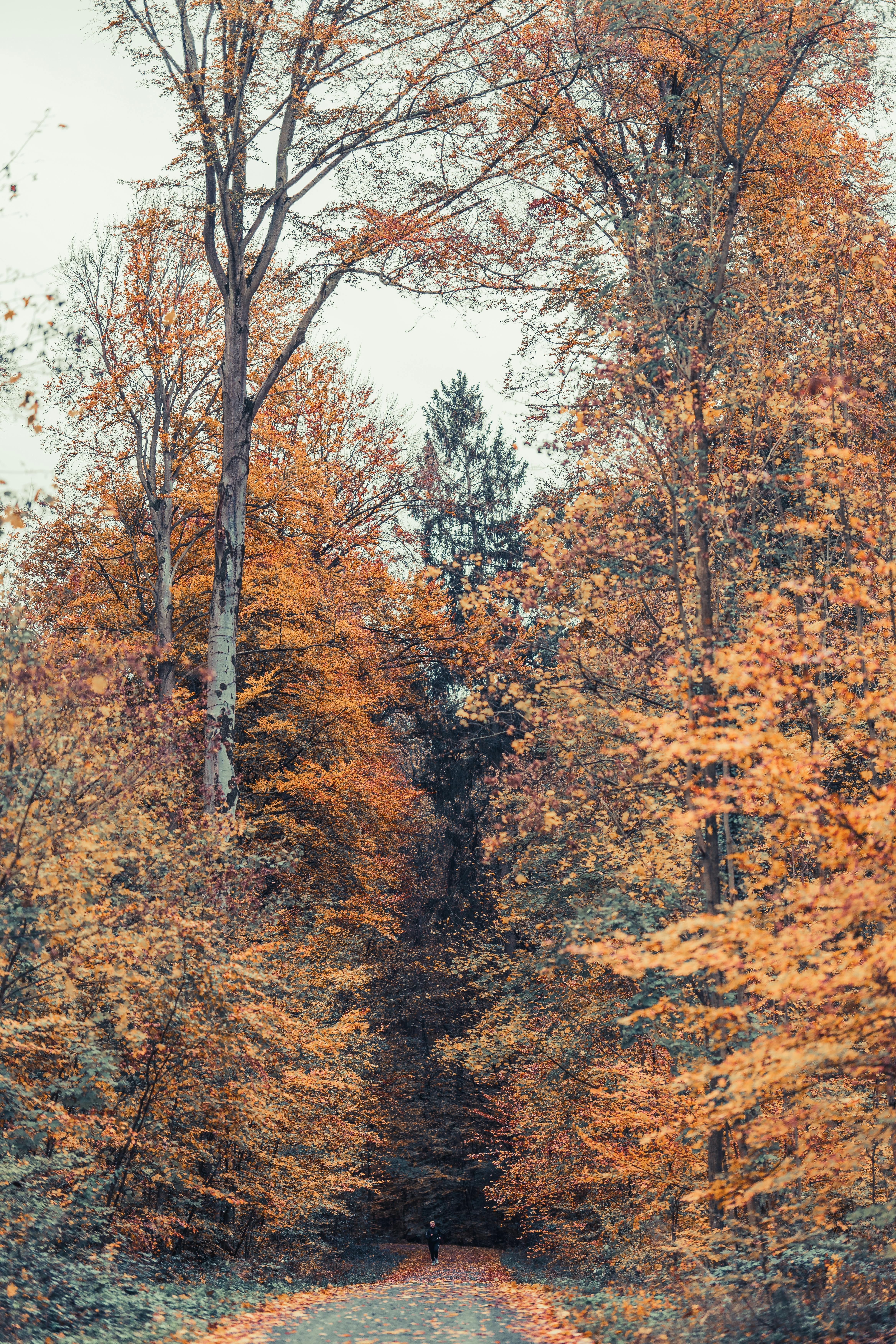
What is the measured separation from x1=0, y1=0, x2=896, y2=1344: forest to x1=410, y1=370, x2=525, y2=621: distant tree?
212 inches

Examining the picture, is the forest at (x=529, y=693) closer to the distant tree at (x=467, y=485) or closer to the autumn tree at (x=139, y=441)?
the autumn tree at (x=139, y=441)

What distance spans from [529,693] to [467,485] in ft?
62.8

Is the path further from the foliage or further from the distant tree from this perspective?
the distant tree

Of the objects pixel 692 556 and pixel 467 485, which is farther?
pixel 467 485

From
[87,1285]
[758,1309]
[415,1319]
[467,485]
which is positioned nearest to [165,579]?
[415,1319]

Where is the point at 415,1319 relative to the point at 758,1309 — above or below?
below

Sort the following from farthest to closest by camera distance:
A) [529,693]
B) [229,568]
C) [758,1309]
Result: [229,568]
[529,693]
[758,1309]

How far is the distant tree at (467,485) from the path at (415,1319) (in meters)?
14.9

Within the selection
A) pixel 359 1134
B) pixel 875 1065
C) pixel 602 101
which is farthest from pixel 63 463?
pixel 875 1065

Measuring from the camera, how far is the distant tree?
86.4ft

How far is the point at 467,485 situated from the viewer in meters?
28.3

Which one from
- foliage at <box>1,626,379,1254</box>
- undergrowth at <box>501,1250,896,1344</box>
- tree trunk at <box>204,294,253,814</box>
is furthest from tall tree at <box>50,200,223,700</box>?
undergrowth at <box>501,1250,896,1344</box>

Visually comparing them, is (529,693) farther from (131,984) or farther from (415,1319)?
(415,1319)

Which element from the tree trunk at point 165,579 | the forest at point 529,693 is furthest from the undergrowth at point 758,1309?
the tree trunk at point 165,579
